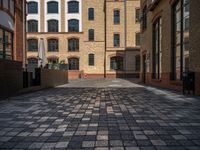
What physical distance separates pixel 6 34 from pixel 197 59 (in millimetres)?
12852

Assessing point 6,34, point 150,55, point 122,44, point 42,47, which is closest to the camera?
point 6,34

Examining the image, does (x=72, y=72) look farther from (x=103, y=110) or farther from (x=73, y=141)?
(x=73, y=141)

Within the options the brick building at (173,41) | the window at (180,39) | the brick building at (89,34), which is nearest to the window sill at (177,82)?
the brick building at (173,41)

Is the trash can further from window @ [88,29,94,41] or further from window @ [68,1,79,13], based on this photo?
window @ [68,1,79,13]

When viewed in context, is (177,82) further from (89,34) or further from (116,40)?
(89,34)

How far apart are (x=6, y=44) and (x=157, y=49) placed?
10795 millimetres

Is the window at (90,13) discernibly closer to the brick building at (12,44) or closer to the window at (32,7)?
the window at (32,7)

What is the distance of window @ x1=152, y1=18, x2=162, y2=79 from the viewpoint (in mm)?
19087

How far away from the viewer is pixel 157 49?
19719 mm

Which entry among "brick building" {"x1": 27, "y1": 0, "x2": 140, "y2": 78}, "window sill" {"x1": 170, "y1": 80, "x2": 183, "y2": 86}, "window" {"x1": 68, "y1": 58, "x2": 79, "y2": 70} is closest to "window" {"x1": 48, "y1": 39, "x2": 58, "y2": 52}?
"brick building" {"x1": 27, "y1": 0, "x2": 140, "y2": 78}

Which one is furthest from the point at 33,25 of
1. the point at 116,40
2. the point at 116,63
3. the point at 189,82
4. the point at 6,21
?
the point at 189,82

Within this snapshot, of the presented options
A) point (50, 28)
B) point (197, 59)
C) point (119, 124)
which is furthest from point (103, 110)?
point (50, 28)

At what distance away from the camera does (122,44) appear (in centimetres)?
4269

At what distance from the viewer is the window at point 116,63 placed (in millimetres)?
43062
